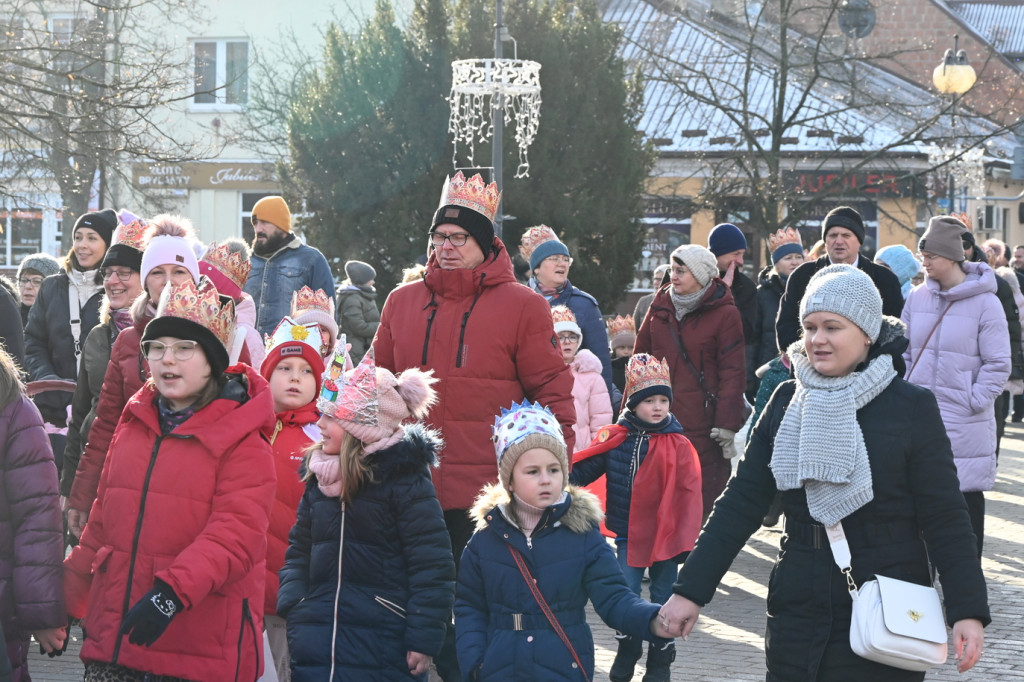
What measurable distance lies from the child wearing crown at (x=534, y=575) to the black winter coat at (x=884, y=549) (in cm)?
53

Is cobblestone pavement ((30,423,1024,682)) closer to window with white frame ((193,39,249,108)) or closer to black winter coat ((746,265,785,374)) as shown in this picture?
black winter coat ((746,265,785,374))

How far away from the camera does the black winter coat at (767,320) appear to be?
11258 millimetres

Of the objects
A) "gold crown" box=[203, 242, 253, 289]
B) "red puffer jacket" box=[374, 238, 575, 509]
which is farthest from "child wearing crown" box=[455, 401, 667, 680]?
"gold crown" box=[203, 242, 253, 289]

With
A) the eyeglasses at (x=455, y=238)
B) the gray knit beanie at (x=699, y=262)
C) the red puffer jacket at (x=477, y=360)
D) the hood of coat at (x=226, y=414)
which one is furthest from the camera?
the gray knit beanie at (x=699, y=262)

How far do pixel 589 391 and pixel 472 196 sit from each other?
138 inches

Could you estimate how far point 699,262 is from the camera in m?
9.42

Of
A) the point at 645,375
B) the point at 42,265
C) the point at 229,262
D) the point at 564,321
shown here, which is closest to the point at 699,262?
the point at 564,321

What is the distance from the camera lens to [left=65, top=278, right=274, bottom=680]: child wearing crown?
15.8 ft

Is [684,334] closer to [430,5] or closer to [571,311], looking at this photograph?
[571,311]

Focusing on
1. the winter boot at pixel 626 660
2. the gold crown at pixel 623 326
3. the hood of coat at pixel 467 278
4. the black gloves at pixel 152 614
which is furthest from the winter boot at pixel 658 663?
the gold crown at pixel 623 326

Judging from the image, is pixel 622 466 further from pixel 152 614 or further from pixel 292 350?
pixel 152 614

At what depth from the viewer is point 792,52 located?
23.4m

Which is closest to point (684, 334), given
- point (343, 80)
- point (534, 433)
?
point (534, 433)

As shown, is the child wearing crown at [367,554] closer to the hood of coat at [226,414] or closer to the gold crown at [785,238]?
the hood of coat at [226,414]
